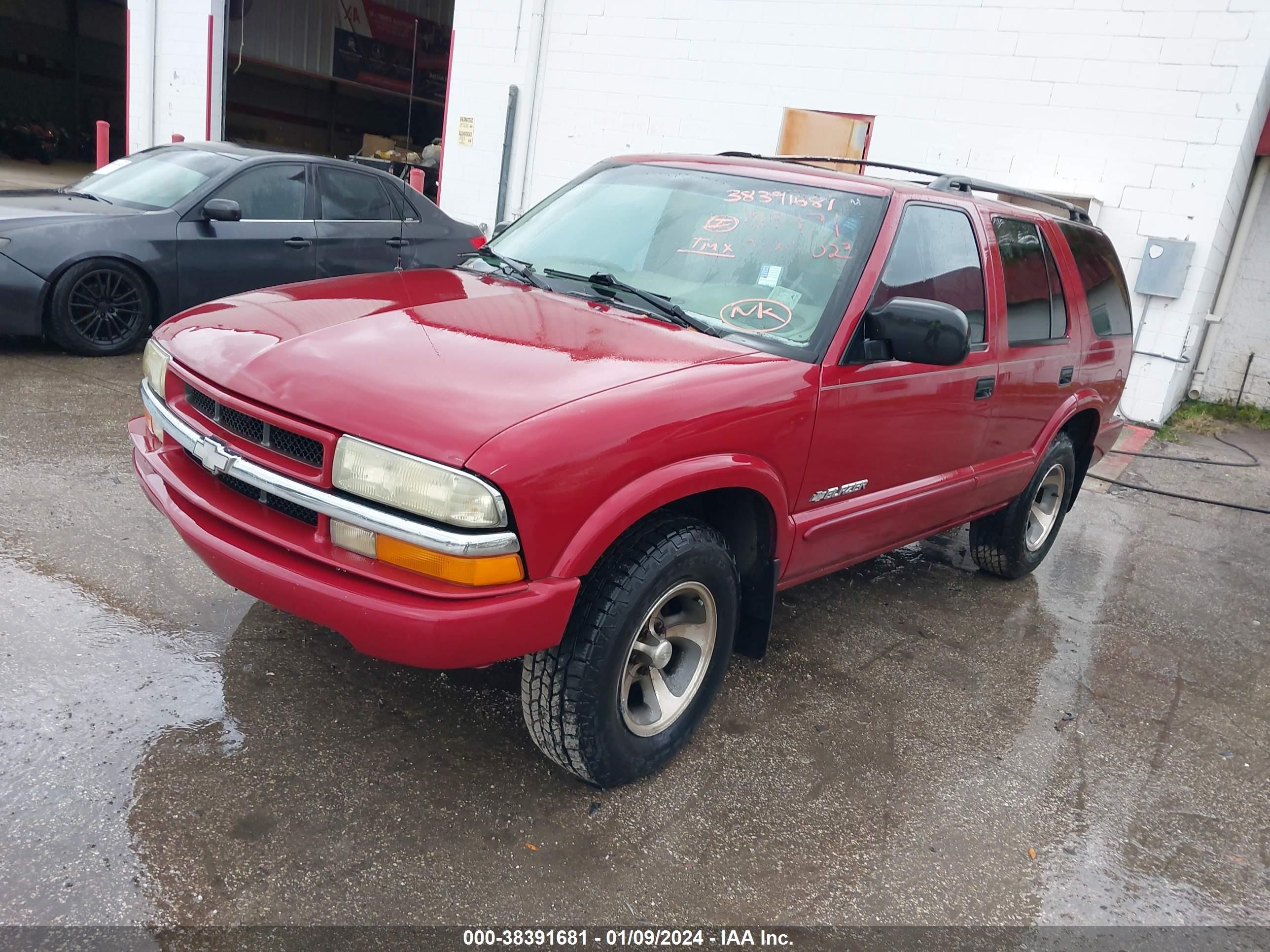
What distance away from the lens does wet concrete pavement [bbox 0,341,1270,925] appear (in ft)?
7.86

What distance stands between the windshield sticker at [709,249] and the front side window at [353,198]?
495 cm

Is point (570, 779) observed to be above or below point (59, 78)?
below

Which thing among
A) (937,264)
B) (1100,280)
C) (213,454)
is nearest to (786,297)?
(937,264)

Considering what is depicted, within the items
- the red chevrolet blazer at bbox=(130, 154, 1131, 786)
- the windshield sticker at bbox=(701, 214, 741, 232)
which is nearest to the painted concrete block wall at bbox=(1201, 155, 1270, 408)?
the red chevrolet blazer at bbox=(130, 154, 1131, 786)

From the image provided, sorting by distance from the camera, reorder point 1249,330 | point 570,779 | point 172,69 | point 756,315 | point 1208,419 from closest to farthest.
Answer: point 570,779 → point 756,315 → point 1208,419 → point 1249,330 → point 172,69

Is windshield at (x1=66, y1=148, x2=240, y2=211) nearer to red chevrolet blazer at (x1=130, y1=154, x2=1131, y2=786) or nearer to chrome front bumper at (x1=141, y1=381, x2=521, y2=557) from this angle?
red chevrolet blazer at (x1=130, y1=154, x2=1131, y2=786)

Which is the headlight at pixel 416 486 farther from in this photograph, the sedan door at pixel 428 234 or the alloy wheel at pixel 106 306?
the sedan door at pixel 428 234

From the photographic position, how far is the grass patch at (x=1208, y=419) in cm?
934

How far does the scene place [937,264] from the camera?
3.57 metres

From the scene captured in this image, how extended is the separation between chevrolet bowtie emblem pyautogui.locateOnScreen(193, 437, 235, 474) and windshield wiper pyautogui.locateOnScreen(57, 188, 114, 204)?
522 cm

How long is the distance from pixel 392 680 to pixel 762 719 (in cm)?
128

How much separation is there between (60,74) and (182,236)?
23.0 metres

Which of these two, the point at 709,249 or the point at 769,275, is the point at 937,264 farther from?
the point at 709,249

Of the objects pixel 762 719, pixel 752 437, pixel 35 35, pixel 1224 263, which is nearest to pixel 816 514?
pixel 752 437
